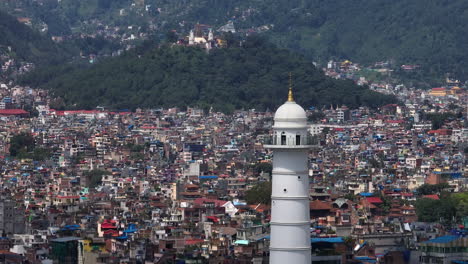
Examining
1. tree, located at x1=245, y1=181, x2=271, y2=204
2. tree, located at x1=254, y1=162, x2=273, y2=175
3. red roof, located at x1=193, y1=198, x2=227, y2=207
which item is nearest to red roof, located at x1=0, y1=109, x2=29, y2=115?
tree, located at x1=254, y1=162, x2=273, y2=175

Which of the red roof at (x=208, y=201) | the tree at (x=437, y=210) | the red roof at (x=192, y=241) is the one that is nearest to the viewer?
the red roof at (x=192, y=241)

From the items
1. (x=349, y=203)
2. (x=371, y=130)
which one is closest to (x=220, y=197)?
(x=349, y=203)

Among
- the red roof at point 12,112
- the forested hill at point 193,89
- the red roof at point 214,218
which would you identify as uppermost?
the forested hill at point 193,89

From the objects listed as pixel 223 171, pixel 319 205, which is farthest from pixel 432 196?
pixel 223 171

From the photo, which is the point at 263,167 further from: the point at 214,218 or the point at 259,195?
the point at 214,218

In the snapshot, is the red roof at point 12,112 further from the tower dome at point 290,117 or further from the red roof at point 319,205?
the tower dome at point 290,117

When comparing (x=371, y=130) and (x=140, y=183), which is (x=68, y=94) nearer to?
(x=371, y=130)

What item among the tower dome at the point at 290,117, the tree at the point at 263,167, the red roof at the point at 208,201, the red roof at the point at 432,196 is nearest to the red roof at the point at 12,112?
the tree at the point at 263,167

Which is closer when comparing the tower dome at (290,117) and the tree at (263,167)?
the tower dome at (290,117)
